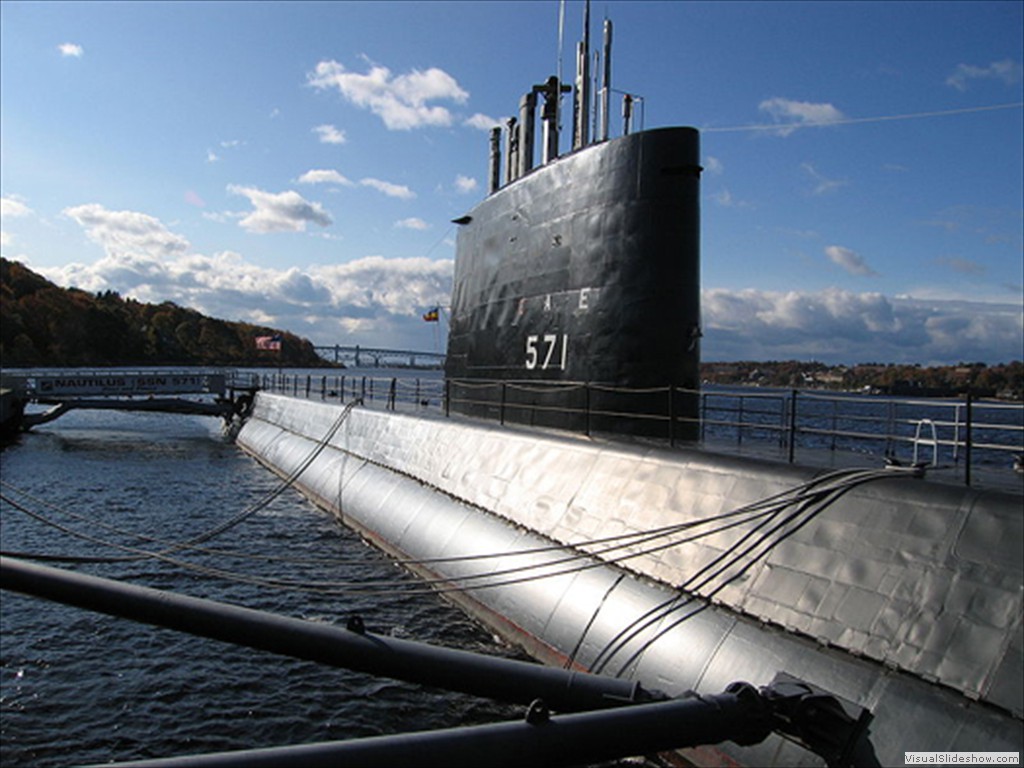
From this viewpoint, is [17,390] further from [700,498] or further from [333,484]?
[700,498]

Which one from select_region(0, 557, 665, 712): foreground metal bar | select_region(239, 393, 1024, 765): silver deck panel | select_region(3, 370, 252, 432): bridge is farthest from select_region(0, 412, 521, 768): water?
select_region(3, 370, 252, 432): bridge

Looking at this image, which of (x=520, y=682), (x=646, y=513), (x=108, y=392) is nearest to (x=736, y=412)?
(x=646, y=513)

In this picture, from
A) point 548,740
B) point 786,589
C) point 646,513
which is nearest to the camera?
point 548,740

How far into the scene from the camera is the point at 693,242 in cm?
973

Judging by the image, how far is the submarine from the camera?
4941 millimetres

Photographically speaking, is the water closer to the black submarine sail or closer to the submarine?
the submarine

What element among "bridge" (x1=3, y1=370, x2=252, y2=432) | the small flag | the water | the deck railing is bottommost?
the water

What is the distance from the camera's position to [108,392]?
3519 centimetres

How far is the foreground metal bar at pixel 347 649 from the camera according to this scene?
4359mm

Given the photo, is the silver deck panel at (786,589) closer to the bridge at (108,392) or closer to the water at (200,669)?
the water at (200,669)

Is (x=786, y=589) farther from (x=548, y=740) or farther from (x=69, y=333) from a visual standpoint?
(x=69, y=333)

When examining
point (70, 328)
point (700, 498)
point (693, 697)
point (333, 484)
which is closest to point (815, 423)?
point (333, 484)

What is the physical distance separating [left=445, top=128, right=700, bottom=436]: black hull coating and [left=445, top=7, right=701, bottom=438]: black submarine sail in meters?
0.01

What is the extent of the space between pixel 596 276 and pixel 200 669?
6365 mm
